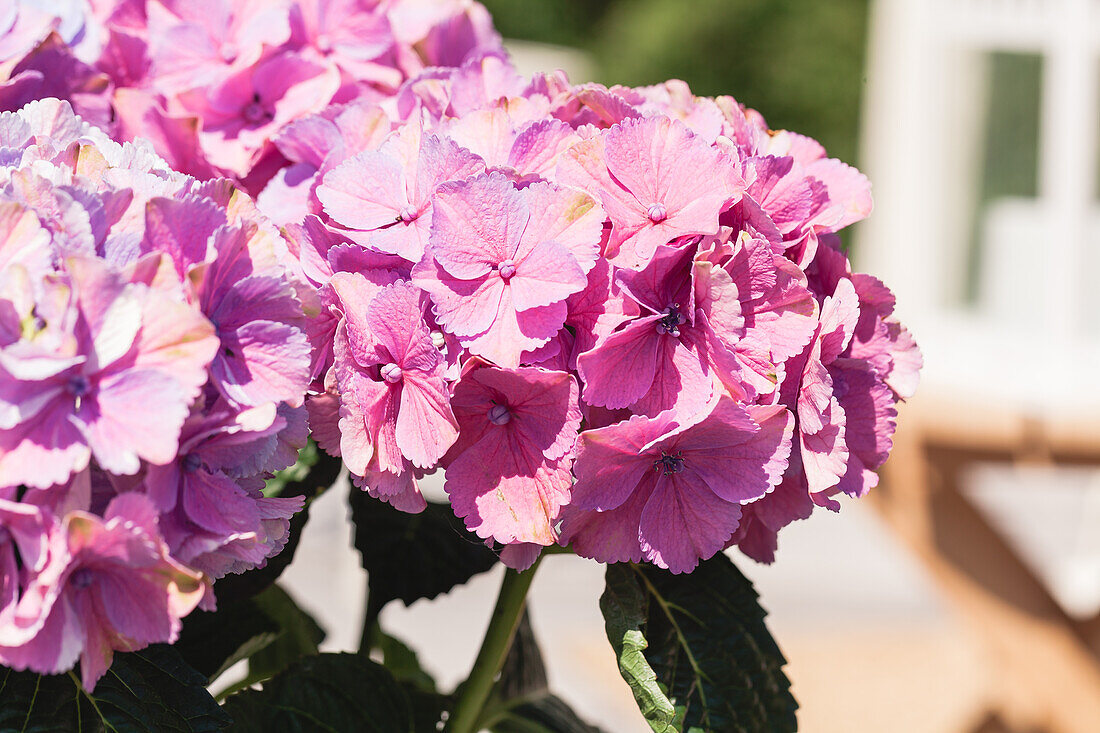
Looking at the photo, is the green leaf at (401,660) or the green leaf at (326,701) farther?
the green leaf at (401,660)

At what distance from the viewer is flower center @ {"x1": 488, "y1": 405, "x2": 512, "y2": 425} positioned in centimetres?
40

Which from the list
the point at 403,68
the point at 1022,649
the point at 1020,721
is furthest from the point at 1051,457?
the point at 403,68

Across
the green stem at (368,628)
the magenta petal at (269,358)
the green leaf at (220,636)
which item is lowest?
the green stem at (368,628)

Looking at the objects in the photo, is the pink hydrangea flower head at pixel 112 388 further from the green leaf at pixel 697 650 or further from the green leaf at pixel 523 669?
the green leaf at pixel 523 669

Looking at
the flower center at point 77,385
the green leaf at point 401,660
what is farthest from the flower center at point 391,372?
the green leaf at point 401,660

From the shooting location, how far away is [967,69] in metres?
2.09

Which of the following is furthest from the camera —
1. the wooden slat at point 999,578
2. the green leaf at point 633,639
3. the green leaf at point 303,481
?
the wooden slat at point 999,578

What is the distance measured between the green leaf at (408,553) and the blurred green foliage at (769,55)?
432 centimetres

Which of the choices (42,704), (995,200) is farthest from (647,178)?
(995,200)

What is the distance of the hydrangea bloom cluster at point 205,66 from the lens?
530 millimetres

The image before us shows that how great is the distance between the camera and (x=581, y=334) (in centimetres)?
40

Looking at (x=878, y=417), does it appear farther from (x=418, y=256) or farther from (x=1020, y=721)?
(x=1020, y=721)

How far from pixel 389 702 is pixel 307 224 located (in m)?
0.24

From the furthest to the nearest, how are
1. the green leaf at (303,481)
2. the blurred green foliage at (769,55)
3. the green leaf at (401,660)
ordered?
the blurred green foliage at (769,55) < the green leaf at (401,660) < the green leaf at (303,481)
